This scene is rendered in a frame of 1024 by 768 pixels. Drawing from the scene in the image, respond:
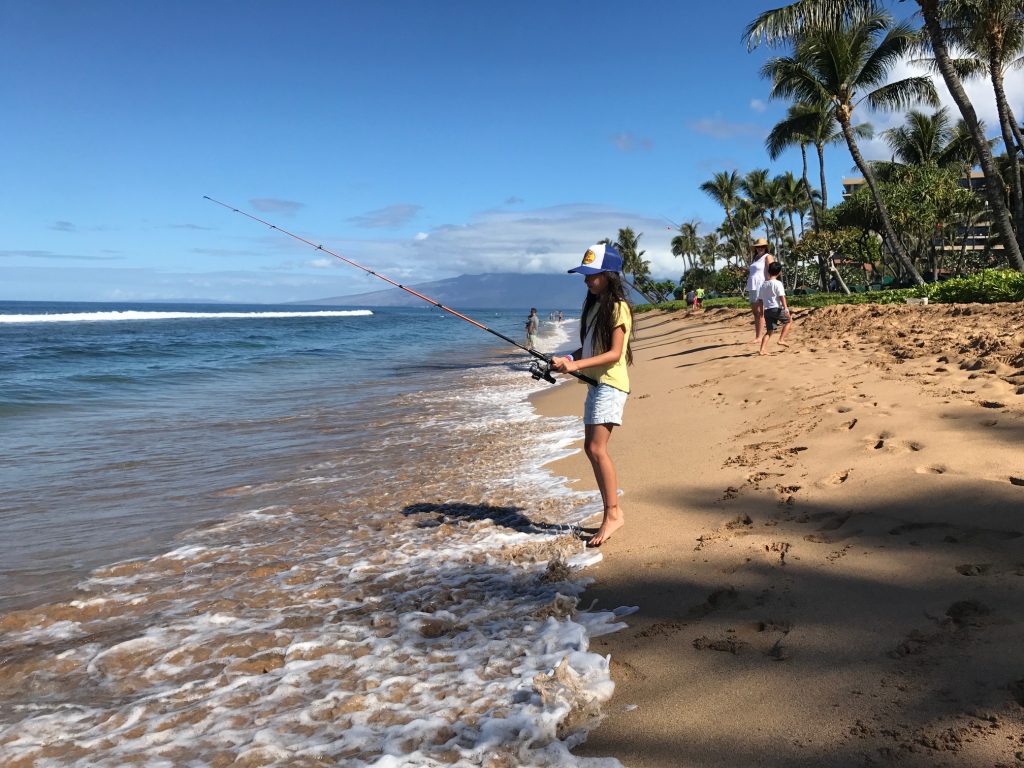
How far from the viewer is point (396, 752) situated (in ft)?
7.55

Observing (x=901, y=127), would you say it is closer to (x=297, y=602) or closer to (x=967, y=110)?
(x=967, y=110)

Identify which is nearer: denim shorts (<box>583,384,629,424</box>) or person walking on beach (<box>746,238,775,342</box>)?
denim shorts (<box>583,384,629,424</box>)

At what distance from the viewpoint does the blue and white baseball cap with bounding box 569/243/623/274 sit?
13.3 feet

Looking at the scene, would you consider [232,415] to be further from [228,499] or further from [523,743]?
[523,743]

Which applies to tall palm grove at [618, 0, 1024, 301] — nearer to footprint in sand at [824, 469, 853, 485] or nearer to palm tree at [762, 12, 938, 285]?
palm tree at [762, 12, 938, 285]

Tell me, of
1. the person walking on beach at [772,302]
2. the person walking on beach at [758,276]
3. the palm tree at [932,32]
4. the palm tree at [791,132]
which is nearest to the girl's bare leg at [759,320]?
the person walking on beach at [758,276]

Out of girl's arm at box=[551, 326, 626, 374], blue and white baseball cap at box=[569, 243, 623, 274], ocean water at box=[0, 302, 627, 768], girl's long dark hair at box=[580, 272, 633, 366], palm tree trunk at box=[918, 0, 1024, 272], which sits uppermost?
palm tree trunk at box=[918, 0, 1024, 272]

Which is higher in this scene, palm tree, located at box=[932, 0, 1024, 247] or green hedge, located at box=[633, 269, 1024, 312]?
palm tree, located at box=[932, 0, 1024, 247]

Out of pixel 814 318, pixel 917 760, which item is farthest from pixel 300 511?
pixel 814 318

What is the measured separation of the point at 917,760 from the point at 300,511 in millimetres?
4619

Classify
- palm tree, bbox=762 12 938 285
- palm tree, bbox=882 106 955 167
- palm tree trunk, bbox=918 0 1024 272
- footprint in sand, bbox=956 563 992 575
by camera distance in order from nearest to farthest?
footprint in sand, bbox=956 563 992 575, palm tree trunk, bbox=918 0 1024 272, palm tree, bbox=762 12 938 285, palm tree, bbox=882 106 955 167

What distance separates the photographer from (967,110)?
1461 centimetres

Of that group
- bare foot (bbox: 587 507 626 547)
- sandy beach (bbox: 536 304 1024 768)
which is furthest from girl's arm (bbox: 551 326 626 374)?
sandy beach (bbox: 536 304 1024 768)

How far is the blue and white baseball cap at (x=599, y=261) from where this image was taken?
4039 millimetres
